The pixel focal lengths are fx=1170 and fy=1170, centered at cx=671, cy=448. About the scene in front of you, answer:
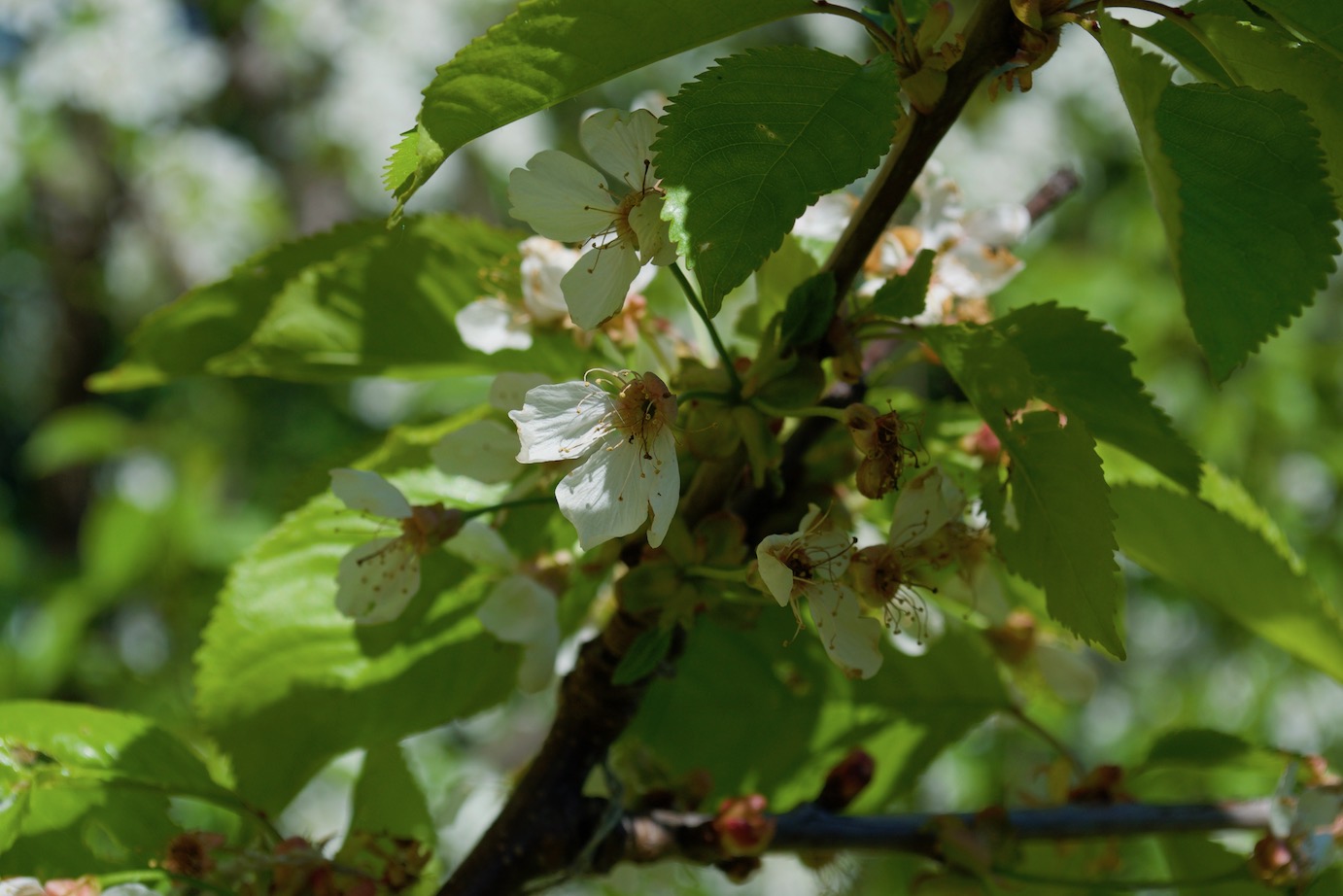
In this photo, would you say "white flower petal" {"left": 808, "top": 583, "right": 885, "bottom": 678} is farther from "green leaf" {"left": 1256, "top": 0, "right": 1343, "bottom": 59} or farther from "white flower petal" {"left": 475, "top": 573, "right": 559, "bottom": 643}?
"green leaf" {"left": 1256, "top": 0, "right": 1343, "bottom": 59}

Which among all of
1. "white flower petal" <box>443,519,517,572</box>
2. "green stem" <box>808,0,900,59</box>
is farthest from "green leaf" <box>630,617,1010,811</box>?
"green stem" <box>808,0,900,59</box>

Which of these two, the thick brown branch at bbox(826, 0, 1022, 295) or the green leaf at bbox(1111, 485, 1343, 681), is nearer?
the thick brown branch at bbox(826, 0, 1022, 295)

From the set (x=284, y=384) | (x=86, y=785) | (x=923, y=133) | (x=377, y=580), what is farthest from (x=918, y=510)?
(x=284, y=384)

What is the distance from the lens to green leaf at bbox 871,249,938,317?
20.6 inches

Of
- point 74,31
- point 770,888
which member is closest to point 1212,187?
point 770,888

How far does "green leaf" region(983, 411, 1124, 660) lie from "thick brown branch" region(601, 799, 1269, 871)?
258 mm

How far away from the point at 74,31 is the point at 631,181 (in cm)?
286

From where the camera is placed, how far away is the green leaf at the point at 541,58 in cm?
42

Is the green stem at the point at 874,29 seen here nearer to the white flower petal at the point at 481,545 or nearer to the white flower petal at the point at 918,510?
the white flower petal at the point at 918,510

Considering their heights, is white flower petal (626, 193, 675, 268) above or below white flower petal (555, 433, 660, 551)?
above

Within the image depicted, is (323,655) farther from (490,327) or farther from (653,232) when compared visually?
(653,232)

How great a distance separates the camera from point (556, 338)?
0.67 m

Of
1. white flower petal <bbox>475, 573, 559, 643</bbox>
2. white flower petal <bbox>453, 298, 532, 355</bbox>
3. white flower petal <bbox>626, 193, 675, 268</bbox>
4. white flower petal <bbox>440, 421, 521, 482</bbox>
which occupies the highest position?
white flower petal <bbox>626, 193, 675, 268</bbox>

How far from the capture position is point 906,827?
0.68 meters
